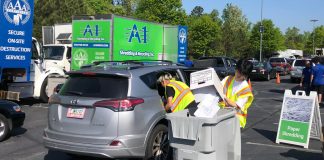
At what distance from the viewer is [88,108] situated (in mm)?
5676

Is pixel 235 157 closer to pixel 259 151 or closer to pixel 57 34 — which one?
pixel 259 151

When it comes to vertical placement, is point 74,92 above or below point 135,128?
above

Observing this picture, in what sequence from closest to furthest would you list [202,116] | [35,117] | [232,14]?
1. [202,116]
2. [35,117]
3. [232,14]

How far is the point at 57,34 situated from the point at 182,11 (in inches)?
1679

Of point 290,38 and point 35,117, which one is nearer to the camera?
point 35,117

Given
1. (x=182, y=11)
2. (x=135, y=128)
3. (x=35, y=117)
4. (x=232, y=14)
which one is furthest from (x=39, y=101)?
(x=232, y=14)

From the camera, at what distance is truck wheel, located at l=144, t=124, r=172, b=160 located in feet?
19.3

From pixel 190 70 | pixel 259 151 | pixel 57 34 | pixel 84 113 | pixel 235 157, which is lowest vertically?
pixel 259 151

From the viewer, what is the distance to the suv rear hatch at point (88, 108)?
5559mm

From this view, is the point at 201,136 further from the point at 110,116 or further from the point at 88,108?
the point at 88,108

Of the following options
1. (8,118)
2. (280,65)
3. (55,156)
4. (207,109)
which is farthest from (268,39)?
(207,109)

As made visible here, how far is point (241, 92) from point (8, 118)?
212 inches

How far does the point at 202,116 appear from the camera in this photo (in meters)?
4.28

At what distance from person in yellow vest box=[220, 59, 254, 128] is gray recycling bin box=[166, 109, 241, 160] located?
19.9 inches
